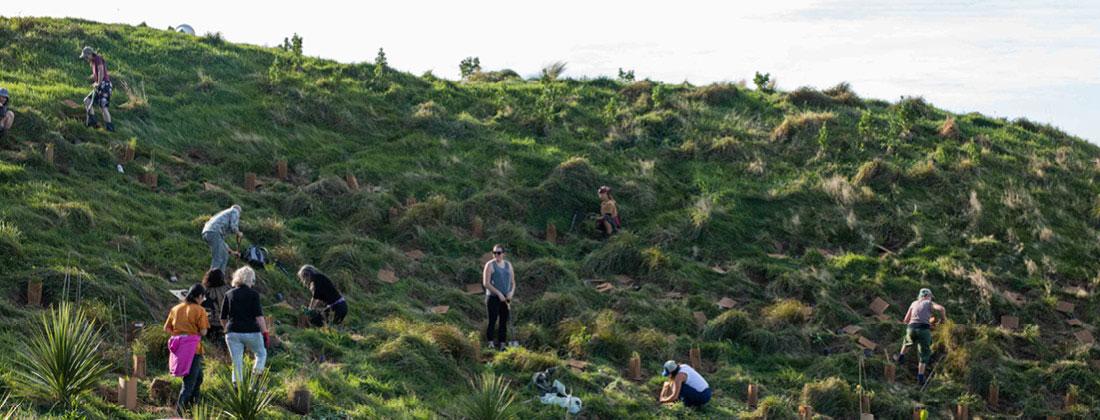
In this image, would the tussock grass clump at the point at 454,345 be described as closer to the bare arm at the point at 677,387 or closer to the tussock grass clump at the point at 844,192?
the bare arm at the point at 677,387

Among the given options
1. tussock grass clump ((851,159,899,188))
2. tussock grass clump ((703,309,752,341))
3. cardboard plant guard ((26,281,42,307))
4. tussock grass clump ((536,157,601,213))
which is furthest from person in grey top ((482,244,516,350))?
tussock grass clump ((851,159,899,188))

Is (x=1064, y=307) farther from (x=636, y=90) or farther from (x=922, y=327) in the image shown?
(x=636, y=90)

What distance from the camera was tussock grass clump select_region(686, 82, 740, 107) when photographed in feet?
99.5

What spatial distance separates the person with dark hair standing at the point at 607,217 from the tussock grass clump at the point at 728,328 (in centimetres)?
425

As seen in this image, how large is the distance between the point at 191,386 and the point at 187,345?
430 millimetres

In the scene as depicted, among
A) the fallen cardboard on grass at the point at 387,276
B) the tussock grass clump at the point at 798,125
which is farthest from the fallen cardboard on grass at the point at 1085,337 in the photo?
the fallen cardboard on grass at the point at 387,276

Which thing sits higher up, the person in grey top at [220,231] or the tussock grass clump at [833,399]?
the person in grey top at [220,231]

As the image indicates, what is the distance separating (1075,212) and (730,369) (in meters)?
11.3

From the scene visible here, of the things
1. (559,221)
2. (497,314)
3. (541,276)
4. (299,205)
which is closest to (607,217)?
(559,221)

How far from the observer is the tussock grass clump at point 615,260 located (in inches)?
806

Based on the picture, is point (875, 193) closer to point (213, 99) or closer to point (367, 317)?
point (367, 317)

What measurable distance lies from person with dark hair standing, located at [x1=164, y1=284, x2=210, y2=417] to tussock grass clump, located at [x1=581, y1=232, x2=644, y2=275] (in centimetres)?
996

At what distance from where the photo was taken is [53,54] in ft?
86.9

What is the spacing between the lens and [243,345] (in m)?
12.0
